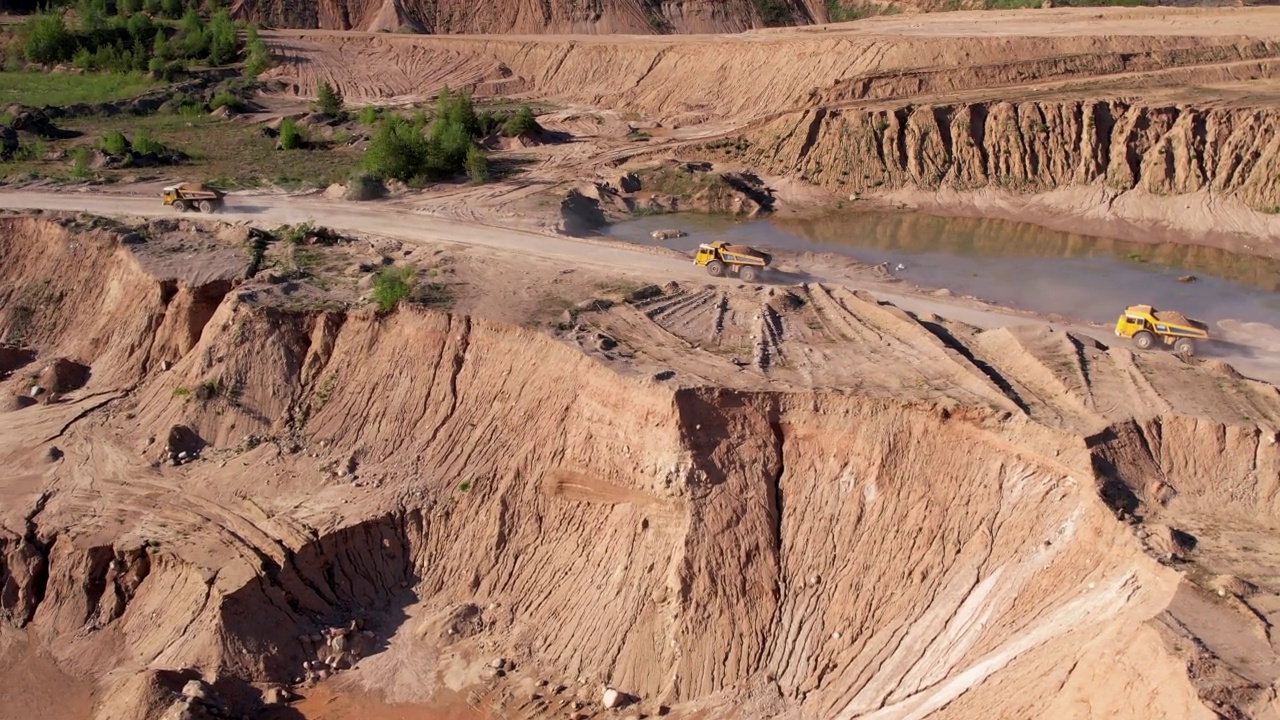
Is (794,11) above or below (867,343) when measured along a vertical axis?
above

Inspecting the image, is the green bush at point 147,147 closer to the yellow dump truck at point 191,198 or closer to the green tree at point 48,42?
the yellow dump truck at point 191,198

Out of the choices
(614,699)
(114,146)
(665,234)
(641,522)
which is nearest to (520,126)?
(665,234)

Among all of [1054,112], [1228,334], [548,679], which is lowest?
[548,679]

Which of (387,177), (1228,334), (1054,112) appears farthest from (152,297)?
(1054,112)

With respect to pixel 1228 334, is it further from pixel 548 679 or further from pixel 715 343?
pixel 548 679

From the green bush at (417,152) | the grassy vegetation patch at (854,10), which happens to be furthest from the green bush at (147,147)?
the grassy vegetation patch at (854,10)

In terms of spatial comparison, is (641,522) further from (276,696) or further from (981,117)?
(981,117)

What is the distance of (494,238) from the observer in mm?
33656

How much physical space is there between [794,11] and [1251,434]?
59.7 metres

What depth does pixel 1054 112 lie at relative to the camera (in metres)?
44.0

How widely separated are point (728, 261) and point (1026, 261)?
12.9 metres

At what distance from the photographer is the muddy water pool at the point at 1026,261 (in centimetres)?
3366

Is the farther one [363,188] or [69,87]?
[69,87]

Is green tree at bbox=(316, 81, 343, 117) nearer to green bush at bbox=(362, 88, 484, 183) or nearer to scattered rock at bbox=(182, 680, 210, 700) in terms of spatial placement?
green bush at bbox=(362, 88, 484, 183)
